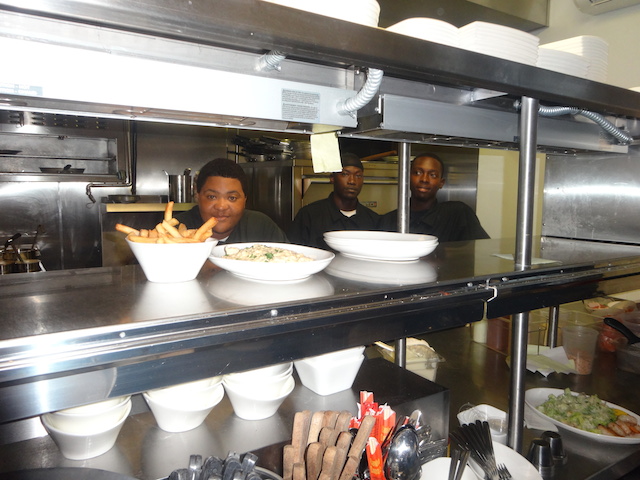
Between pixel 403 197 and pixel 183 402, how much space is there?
107cm

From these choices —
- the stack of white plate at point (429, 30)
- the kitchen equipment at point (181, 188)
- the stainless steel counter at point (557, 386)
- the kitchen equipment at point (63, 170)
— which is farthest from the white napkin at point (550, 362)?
the kitchen equipment at point (63, 170)

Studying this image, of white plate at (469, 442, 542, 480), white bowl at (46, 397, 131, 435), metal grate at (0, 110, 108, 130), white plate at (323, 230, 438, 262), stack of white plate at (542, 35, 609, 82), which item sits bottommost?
white plate at (469, 442, 542, 480)

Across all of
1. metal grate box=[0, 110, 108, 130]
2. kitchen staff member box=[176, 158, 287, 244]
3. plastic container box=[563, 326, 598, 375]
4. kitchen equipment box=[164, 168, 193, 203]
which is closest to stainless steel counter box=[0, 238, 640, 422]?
plastic container box=[563, 326, 598, 375]

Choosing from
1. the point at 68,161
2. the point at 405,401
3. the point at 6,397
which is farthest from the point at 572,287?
the point at 68,161

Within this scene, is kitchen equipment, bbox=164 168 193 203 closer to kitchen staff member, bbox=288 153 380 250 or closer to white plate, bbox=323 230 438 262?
kitchen staff member, bbox=288 153 380 250

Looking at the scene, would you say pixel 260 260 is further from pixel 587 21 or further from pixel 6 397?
pixel 587 21

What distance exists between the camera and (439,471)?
1.21 m

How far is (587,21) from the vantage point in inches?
128

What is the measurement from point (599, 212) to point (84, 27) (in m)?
2.28

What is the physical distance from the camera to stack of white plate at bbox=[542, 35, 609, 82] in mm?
1436

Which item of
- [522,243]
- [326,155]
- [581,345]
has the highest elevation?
[326,155]

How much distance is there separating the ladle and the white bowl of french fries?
6.21 ft

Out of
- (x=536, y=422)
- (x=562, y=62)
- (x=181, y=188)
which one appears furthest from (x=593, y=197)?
(x=181, y=188)

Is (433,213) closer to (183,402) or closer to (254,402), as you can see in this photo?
(254,402)
